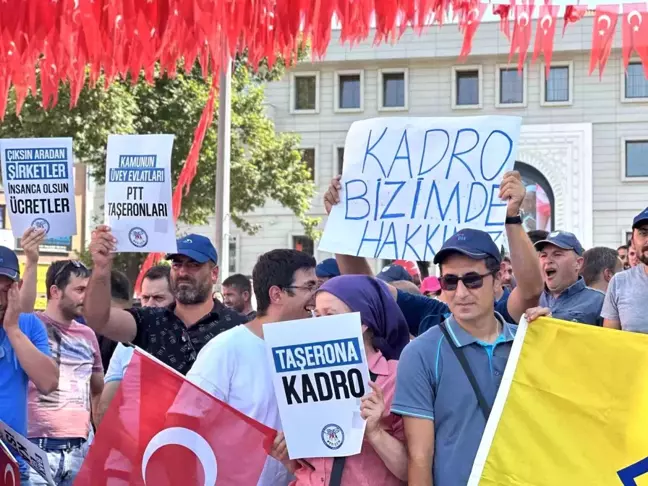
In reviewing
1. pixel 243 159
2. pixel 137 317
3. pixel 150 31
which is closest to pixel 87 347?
pixel 137 317

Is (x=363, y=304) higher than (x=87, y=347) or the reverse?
higher

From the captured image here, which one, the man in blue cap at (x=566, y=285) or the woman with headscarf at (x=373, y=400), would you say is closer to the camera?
the woman with headscarf at (x=373, y=400)

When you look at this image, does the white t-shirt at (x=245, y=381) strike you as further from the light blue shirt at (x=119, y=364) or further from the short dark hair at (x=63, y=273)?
the short dark hair at (x=63, y=273)

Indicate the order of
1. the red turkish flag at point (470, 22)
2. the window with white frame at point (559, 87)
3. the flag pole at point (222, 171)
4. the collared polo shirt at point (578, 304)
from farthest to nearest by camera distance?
the window with white frame at point (559, 87) < the flag pole at point (222, 171) < the red turkish flag at point (470, 22) < the collared polo shirt at point (578, 304)

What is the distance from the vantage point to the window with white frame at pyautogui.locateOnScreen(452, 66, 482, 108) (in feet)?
133

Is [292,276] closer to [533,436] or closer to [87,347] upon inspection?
[533,436]

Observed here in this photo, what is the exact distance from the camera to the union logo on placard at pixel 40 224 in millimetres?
5113

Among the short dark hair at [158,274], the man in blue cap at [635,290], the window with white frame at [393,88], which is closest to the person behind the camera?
the man in blue cap at [635,290]

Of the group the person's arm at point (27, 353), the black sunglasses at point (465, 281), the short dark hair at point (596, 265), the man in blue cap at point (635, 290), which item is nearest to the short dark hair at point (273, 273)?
the black sunglasses at point (465, 281)

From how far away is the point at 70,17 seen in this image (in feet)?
19.6

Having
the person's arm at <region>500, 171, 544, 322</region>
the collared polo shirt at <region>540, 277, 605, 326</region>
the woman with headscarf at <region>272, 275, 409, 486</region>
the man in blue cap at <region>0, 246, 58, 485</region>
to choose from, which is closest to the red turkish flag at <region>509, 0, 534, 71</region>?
the collared polo shirt at <region>540, 277, 605, 326</region>

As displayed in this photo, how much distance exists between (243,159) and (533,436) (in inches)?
853

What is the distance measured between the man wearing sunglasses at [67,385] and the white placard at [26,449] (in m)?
0.63

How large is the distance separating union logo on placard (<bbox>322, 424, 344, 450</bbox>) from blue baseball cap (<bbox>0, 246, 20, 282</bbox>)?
5.93ft
